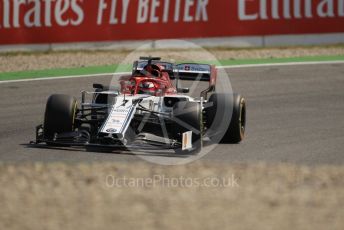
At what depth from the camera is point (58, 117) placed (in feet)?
35.8

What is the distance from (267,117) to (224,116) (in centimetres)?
263

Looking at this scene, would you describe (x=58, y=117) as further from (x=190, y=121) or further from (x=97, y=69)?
(x=97, y=69)

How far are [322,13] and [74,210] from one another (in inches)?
578

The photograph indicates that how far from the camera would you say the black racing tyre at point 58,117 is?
10.9 m

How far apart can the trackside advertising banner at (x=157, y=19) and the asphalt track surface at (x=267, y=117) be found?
217cm

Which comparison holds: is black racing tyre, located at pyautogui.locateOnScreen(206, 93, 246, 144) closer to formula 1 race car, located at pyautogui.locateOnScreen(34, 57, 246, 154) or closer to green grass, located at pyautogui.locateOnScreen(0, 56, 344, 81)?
formula 1 race car, located at pyautogui.locateOnScreen(34, 57, 246, 154)

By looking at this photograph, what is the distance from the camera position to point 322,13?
20.8 m

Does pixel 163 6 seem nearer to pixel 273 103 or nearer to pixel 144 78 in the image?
pixel 273 103

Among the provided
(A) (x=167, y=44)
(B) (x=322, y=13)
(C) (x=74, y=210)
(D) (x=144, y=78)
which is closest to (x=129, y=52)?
(A) (x=167, y=44)

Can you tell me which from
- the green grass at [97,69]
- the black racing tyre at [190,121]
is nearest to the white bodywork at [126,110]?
the black racing tyre at [190,121]

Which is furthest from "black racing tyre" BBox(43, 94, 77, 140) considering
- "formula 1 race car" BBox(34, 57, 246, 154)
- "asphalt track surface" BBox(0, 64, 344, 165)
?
"asphalt track surface" BBox(0, 64, 344, 165)

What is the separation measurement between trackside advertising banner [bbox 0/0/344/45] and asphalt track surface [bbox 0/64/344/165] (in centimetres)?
217

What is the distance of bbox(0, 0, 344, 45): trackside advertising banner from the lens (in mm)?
19531

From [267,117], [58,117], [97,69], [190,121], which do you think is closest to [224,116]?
[190,121]
